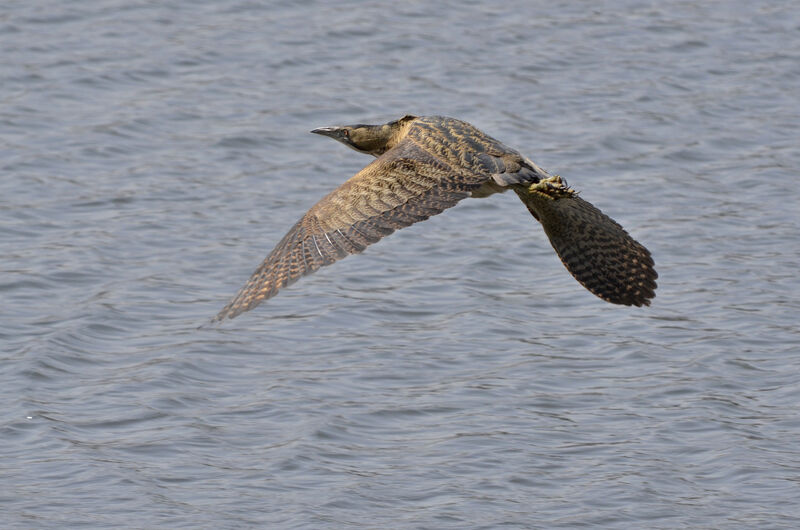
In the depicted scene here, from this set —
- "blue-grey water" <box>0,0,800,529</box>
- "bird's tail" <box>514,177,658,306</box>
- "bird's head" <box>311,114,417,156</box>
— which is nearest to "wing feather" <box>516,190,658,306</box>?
"bird's tail" <box>514,177,658,306</box>

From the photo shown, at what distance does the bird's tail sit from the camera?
31.1ft

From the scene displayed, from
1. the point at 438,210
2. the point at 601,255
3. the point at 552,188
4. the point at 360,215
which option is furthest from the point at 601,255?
the point at 360,215

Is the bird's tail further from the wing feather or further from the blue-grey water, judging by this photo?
the blue-grey water

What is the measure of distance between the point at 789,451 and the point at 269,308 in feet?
13.9

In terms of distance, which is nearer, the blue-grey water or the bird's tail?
the bird's tail

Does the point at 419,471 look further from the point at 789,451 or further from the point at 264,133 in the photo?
the point at 264,133

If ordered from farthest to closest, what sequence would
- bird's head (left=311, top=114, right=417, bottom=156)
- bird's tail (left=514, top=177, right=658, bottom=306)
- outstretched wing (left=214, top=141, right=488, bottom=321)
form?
bird's head (left=311, top=114, right=417, bottom=156), bird's tail (left=514, top=177, right=658, bottom=306), outstretched wing (left=214, top=141, right=488, bottom=321)

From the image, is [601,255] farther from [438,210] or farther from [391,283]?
[391,283]

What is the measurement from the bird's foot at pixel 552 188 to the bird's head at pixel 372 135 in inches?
58.6

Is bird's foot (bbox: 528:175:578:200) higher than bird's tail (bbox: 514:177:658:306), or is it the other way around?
bird's foot (bbox: 528:175:578:200)

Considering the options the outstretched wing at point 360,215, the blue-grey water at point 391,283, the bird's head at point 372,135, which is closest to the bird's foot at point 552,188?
the outstretched wing at point 360,215

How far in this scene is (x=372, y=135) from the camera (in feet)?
33.7

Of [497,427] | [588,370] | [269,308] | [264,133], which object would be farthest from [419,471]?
[264,133]

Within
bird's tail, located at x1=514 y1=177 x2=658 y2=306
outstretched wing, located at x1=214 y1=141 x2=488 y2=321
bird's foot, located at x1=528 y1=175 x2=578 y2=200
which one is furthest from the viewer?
bird's tail, located at x1=514 y1=177 x2=658 y2=306
